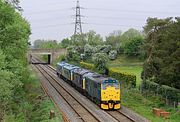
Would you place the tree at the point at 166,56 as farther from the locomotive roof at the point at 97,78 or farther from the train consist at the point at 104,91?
the locomotive roof at the point at 97,78

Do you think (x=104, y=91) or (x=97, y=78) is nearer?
(x=104, y=91)

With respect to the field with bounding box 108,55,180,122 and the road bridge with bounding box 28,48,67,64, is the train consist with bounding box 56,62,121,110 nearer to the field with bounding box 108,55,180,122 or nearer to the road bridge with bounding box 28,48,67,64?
the field with bounding box 108,55,180,122

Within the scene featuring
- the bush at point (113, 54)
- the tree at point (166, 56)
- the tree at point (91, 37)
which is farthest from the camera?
the tree at point (91, 37)

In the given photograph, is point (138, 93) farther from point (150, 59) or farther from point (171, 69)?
point (171, 69)

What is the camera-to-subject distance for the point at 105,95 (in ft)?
116

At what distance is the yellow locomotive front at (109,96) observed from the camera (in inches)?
1390

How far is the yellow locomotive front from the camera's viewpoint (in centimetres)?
3530

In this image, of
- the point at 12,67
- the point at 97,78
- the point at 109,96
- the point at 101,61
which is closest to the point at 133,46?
the point at 101,61

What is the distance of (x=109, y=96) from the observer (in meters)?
35.4

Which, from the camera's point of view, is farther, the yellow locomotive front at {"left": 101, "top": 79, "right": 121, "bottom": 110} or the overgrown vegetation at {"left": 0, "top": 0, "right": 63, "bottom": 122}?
the yellow locomotive front at {"left": 101, "top": 79, "right": 121, "bottom": 110}

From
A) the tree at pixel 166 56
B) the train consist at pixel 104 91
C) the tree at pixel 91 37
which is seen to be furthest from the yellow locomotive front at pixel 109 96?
the tree at pixel 91 37

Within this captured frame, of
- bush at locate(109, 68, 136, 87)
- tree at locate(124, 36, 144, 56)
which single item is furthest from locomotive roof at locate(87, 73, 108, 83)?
tree at locate(124, 36, 144, 56)

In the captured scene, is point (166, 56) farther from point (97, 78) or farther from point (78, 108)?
point (78, 108)

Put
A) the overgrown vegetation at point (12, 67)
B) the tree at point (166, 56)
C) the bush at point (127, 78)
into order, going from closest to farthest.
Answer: the overgrown vegetation at point (12, 67) < the tree at point (166, 56) < the bush at point (127, 78)
